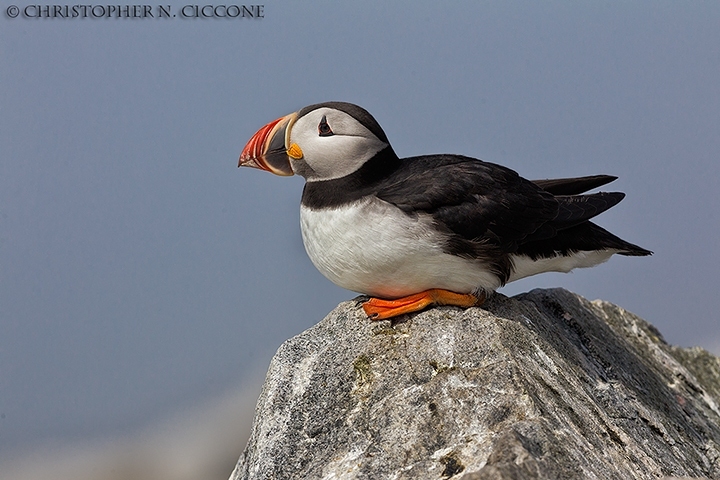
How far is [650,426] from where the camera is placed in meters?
6.91

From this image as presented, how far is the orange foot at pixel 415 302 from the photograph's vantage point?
6492mm

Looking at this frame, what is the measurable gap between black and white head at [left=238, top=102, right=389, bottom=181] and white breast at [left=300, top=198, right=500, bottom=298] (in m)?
0.36

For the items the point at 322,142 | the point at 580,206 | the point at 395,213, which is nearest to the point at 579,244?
the point at 580,206

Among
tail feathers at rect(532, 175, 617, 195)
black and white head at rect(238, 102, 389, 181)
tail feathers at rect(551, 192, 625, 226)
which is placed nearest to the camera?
Answer: black and white head at rect(238, 102, 389, 181)

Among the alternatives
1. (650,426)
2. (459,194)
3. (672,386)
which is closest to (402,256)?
(459,194)

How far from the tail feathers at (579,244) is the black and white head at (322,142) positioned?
5.17 ft

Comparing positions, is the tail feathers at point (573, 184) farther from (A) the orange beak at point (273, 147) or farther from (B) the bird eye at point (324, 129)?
(A) the orange beak at point (273, 147)

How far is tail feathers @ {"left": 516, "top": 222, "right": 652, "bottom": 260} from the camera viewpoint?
7.22m

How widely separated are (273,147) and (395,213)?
120 centimetres

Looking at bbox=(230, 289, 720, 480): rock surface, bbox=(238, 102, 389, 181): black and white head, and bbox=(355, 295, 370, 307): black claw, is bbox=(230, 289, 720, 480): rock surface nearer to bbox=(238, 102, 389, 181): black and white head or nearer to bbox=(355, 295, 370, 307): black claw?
bbox=(355, 295, 370, 307): black claw

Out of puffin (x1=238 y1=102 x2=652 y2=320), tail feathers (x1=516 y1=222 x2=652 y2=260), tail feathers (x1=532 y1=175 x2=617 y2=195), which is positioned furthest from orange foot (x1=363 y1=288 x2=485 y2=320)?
tail feathers (x1=532 y1=175 x2=617 y2=195)

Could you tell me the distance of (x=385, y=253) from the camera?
21.0 ft

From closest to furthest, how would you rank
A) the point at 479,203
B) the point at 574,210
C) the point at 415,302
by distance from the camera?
the point at 415,302, the point at 479,203, the point at 574,210

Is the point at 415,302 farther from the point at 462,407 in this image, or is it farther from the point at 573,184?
the point at 573,184
